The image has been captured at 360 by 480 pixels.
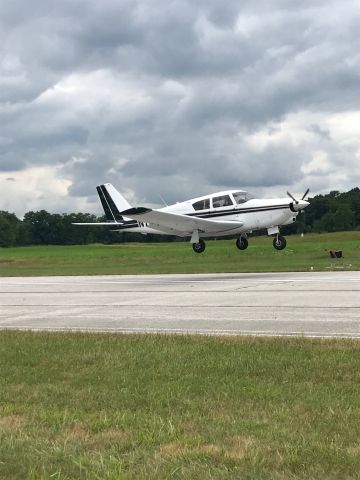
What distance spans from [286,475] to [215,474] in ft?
1.61

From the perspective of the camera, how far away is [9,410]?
20.4 ft

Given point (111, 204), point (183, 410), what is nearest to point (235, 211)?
point (111, 204)

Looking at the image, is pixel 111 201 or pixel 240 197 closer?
pixel 240 197

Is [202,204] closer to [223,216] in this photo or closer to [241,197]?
[223,216]

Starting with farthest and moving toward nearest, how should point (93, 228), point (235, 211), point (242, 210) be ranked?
point (93, 228), point (235, 211), point (242, 210)

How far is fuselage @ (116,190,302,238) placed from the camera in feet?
96.5

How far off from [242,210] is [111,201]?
397 inches

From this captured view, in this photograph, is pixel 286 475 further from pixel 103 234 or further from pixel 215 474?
pixel 103 234

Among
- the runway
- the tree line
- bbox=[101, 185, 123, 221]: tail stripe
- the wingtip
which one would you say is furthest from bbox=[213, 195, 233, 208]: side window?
the tree line

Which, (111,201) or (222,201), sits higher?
(111,201)

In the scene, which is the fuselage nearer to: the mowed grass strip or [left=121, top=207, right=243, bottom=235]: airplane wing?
[left=121, top=207, right=243, bottom=235]: airplane wing

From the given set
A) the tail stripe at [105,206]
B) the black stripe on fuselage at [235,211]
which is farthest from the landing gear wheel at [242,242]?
the tail stripe at [105,206]

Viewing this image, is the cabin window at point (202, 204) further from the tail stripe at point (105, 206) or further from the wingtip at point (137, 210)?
the tail stripe at point (105, 206)

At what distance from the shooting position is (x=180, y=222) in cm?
3059
